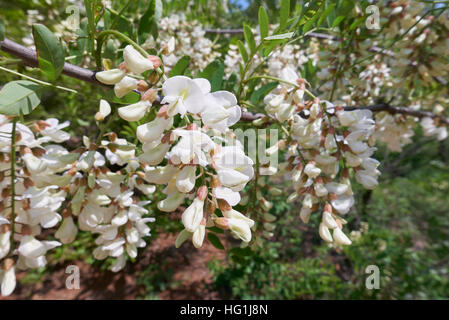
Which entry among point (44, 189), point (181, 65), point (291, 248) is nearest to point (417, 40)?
point (181, 65)

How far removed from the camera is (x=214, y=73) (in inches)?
20.2

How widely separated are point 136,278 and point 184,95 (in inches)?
88.2

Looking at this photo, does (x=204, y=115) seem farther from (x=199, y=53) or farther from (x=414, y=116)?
(x=199, y=53)

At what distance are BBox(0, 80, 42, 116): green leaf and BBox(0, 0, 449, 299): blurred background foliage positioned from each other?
244 millimetres

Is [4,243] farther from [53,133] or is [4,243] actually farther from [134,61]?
[134,61]

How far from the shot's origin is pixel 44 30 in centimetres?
35

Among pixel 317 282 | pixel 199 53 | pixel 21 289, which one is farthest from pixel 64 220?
pixel 21 289

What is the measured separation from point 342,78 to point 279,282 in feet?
4.79

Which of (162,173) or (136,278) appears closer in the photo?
(162,173)

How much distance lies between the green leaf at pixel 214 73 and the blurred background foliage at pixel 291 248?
143 millimetres

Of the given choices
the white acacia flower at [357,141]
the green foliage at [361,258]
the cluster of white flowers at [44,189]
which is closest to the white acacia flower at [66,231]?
the cluster of white flowers at [44,189]

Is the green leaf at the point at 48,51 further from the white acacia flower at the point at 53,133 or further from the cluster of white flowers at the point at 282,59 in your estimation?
the cluster of white flowers at the point at 282,59
